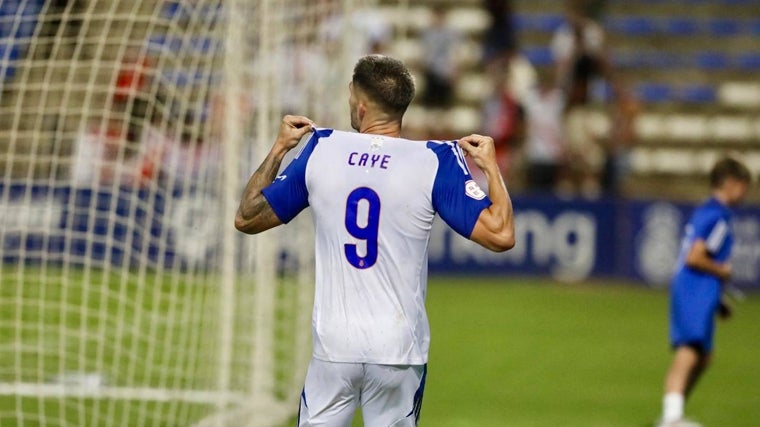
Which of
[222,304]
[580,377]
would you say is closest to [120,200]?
[222,304]

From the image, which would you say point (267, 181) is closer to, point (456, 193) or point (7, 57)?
point (456, 193)

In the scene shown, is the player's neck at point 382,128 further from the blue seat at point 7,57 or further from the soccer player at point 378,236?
the blue seat at point 7,57

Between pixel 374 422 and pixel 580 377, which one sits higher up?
pixel 374 422

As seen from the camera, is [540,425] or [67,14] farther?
[540,425]

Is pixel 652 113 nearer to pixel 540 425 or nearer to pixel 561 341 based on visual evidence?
pixel 561 341

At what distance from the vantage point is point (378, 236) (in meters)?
5.30

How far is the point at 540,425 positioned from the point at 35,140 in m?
3.87

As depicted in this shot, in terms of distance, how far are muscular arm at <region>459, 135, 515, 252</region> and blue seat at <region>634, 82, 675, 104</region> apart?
55.5ft

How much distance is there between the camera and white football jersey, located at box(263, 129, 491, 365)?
5289 mm

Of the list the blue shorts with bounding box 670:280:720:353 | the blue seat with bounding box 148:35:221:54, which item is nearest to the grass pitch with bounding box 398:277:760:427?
the blue shorts with bounding box 670:280:720:353

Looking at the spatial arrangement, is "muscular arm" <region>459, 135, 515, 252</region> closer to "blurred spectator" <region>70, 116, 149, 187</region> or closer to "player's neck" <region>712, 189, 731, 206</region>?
"blurred spectator" <region>70, 116, 149, 187</region>

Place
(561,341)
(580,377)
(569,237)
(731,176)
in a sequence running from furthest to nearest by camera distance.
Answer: (569,237), (561,341), (580,377), (731,176)

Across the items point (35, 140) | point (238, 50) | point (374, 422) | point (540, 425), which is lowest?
point (540, 425)

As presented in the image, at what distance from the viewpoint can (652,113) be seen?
2180 centimetres
